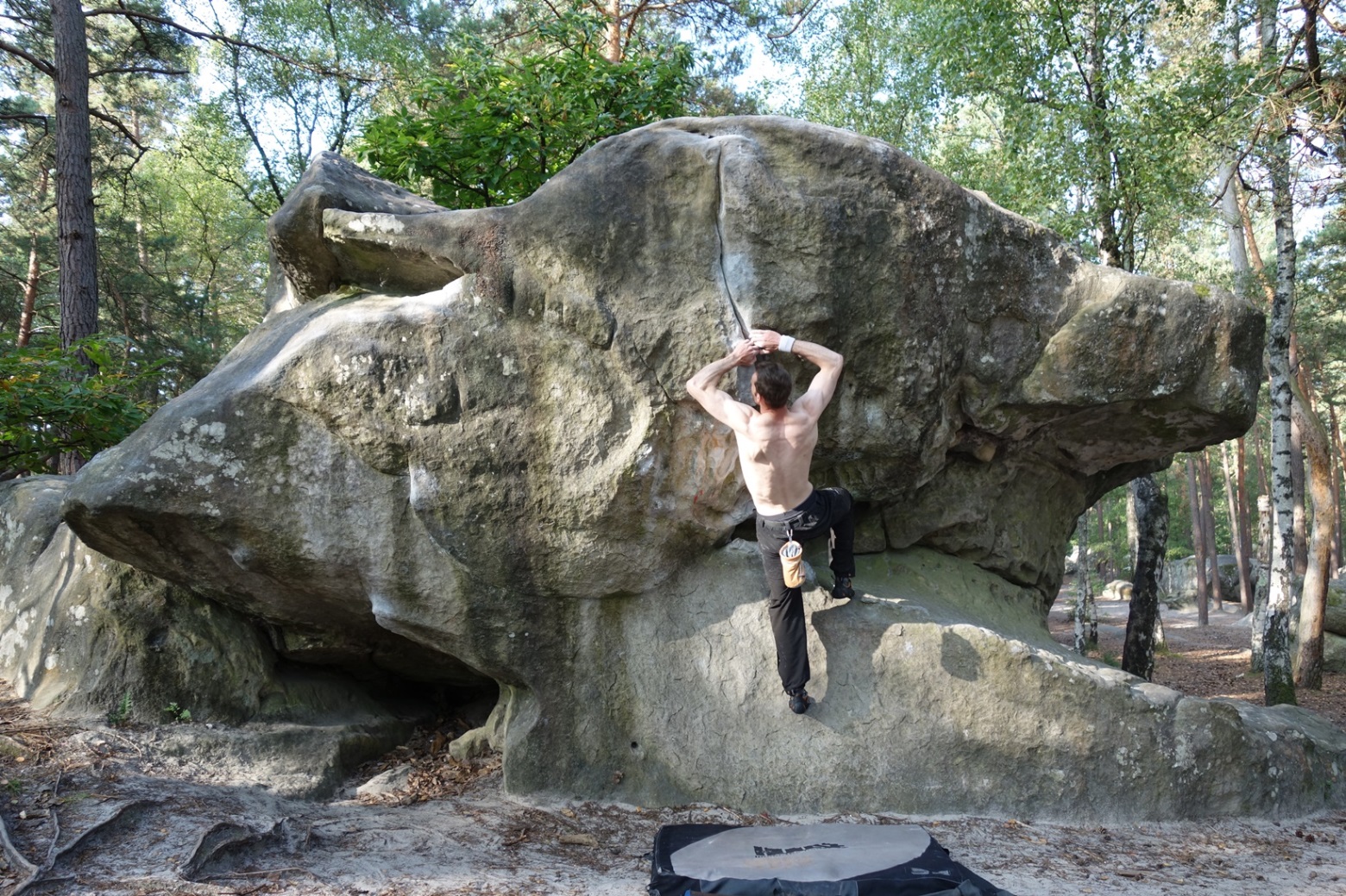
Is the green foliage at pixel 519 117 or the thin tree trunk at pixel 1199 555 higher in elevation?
the green foliage at pixel 519 117

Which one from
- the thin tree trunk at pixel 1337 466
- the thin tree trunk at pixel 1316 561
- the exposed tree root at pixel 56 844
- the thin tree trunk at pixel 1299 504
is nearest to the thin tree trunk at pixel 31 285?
the exposed tree root at pixel 56 844

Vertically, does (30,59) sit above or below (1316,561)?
above

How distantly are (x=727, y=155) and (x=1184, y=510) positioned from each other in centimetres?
4161

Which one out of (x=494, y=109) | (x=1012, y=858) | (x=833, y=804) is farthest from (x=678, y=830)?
(x=494, y=109)

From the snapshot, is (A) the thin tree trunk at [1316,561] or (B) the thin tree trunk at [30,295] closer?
(A) the thin tree trunk at [1316,561]

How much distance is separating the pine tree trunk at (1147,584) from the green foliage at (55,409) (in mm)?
10727

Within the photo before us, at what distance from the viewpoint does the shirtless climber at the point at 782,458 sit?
528cm

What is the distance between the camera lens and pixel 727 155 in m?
5.89

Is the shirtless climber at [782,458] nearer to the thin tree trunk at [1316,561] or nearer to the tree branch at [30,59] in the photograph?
the thin tree trunk at [1316,561]

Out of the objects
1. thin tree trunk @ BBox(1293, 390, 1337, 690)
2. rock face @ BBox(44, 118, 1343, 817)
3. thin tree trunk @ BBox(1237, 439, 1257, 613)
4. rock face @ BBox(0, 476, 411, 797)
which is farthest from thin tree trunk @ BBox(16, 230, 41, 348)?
thin tree trunk @ BBox(1237, 439, 1257, 613)

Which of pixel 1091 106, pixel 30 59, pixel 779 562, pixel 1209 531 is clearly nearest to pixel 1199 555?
pixel 1209 531

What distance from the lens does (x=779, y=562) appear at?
5.52 m

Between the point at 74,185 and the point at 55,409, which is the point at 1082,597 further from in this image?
the point at 74,185

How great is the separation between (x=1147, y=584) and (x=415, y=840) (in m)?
8.67
